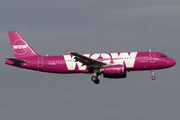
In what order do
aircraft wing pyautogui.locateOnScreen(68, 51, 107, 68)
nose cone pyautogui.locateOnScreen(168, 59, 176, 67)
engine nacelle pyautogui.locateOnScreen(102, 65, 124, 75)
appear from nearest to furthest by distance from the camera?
1. aircraft wing pyautogui.locateOnScreen(68, 51, 107, 68)
2. engine nacelle pyautogui.locateOnScreen(102, 65, 124, 75)
3. nose cone pyautogui.locateOnScreen(168, 59, 176, 67)

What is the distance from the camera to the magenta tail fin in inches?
2517

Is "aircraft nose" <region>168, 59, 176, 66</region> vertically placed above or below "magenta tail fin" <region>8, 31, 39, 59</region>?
below

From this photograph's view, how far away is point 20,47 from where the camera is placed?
6462cm

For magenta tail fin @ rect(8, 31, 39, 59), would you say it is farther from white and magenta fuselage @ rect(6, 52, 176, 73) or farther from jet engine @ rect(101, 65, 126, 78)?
jet engine @ rect(101, 65, 126, 78)

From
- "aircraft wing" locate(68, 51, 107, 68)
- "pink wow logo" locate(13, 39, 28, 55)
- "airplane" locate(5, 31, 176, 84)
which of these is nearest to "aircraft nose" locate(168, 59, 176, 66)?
"airplane" locate(5, 31, 176, 84)

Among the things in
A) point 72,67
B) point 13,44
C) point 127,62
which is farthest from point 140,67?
point 13,44

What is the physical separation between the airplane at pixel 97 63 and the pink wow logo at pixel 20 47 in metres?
0.45

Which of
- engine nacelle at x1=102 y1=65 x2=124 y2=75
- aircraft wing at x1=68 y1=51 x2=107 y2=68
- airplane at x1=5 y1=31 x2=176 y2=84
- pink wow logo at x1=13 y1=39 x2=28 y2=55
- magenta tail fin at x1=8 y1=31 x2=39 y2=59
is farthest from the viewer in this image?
pink wow logo at x1=13 y1=39 x2=28 y2=55

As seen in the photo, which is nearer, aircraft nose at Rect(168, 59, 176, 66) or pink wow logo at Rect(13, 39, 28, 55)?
aircraft nose at Rect(168, 59, 176, 66)

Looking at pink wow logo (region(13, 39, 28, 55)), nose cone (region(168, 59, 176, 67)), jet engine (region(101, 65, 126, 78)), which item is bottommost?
jet engine (region(101, 65, 126, 78))

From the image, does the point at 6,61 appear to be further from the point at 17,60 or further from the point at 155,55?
the point at 155,55

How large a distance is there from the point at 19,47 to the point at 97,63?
15918 millimetres

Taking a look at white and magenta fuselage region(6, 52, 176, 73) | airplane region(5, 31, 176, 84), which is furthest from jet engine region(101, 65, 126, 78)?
white and magenta fuselage region(6, 52, 176, 73)

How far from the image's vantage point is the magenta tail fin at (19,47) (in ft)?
210
